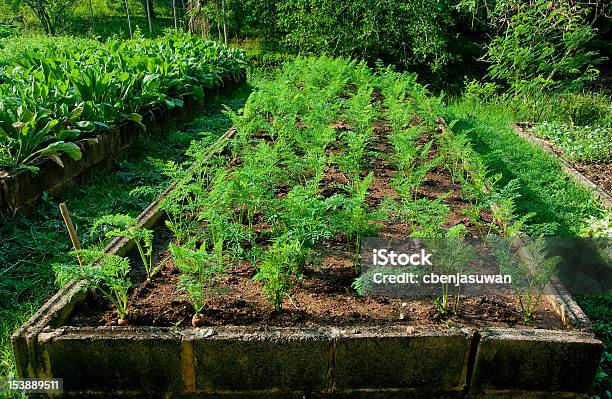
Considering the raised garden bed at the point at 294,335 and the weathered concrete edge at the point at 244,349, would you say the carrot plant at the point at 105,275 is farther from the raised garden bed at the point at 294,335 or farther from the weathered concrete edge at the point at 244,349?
the weathered concrete edge at the point at 244,349

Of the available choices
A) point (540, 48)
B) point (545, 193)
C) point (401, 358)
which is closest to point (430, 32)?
point (540, 48)

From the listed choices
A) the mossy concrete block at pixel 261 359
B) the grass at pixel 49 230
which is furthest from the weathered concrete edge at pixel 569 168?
the mossy concrete block at pixel 261 359

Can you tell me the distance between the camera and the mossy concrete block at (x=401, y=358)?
9.06ft

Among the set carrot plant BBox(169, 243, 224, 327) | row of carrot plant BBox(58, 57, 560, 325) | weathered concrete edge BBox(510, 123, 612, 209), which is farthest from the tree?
carrot plant BBox(169, 243, 224, 327)

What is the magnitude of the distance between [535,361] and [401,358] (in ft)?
2.08

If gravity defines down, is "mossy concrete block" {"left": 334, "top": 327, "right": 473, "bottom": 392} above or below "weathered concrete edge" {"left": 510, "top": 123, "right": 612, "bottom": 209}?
above

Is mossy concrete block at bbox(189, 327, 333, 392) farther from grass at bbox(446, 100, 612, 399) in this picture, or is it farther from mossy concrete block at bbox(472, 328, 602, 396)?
grass at bbox(446, 100, 612, 399)

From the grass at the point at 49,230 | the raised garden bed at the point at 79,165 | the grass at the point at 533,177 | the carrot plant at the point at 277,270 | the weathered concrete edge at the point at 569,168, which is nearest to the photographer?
the carrot plant at the point at 277,270

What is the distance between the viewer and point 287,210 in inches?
141

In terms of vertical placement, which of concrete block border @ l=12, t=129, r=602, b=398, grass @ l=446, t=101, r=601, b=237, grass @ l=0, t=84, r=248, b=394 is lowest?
grass @ l=446, t=101, r=601, b=237

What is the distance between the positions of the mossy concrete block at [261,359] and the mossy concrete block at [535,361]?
760mm

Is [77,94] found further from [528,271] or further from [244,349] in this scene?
[528,271]

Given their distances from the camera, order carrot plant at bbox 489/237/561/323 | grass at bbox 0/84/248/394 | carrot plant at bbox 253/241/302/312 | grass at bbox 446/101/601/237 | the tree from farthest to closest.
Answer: the tree, grass at bbox 446/101/601/237, grass at bbox 0/84/248/394, carrot plant at bbox 489/237/561/323, carrot plant at bbox 253/241/302/312

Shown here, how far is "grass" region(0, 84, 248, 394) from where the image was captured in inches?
138
